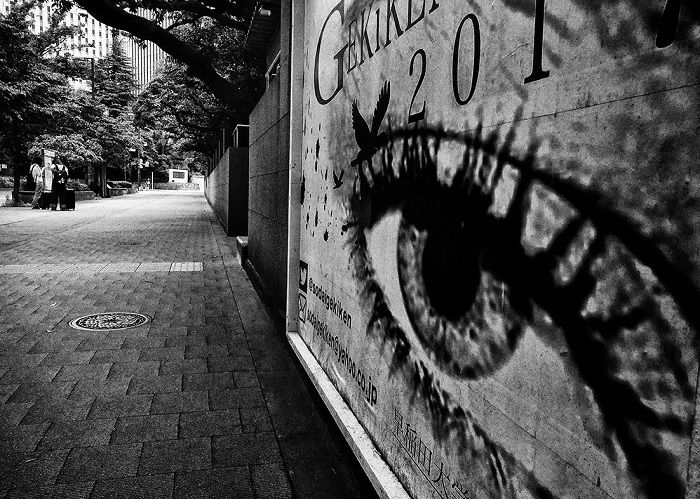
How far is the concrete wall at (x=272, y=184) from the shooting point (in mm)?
5367

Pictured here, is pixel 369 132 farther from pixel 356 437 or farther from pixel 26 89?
pixel 26 89

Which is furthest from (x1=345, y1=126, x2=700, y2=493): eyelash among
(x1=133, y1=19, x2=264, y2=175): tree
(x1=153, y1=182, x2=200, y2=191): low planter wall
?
(x1=153, y1=182, x2=200, y2=191): low planter wall

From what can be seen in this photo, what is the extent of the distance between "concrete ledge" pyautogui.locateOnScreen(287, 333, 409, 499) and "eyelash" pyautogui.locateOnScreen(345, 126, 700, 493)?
18.2 inches

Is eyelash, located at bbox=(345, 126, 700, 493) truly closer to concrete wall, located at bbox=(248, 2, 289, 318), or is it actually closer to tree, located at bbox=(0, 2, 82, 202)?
concrete wall, located at bbox=(248, 2, 289, 318)

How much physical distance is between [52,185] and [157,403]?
72.5 feet

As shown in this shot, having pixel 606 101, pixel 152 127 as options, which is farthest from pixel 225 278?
pixel 152 127

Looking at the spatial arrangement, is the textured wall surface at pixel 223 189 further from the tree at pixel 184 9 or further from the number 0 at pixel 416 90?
the number 0 at pixel 416 90

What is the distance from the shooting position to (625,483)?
3.99ft

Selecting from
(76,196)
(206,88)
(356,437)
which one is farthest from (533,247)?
(76,196)

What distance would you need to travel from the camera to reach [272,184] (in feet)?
20.7

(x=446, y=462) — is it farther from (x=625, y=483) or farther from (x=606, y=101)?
(x=606, y=101)

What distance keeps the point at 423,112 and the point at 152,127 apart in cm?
5965

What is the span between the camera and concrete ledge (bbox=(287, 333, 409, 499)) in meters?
2.35

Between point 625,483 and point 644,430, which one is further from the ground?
point 644,430
